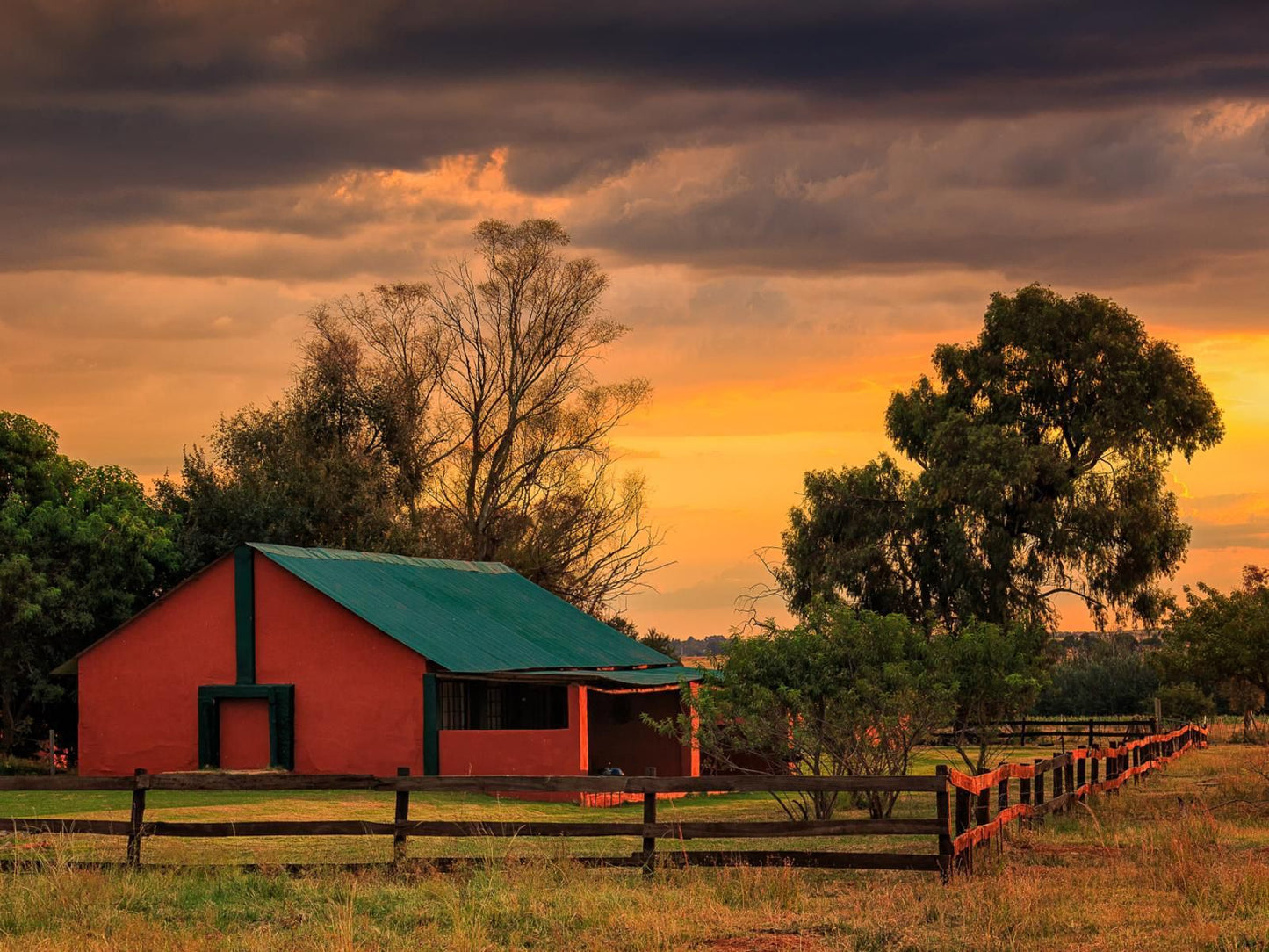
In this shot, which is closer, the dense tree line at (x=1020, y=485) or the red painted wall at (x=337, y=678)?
the red painted wall at (x=337, y=678)

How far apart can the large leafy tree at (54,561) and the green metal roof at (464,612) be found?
742 cm

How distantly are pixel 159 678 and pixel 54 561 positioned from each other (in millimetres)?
8059

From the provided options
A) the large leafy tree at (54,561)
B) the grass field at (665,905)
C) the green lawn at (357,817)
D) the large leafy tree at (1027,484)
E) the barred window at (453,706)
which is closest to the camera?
the grass field at (665,905)

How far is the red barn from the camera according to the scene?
34.6 metres

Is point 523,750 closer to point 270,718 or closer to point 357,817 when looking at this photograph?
point 270,718

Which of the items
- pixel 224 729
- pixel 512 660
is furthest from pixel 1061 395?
pixel 224 729

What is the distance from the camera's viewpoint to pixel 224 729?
120ft

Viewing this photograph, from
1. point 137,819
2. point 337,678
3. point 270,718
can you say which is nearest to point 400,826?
point 137,819

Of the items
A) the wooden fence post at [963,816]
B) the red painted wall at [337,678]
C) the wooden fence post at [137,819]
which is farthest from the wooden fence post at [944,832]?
the red painted wall at [337,678]

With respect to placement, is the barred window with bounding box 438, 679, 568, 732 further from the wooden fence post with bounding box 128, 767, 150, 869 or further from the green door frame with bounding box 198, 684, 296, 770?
the wooden fence post with bounding box 128, 767, 150, 869

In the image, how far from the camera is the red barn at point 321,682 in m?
34.6

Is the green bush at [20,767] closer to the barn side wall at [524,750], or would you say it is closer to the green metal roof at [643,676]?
the barn side wall at [524,750]

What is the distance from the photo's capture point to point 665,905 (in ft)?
46.5

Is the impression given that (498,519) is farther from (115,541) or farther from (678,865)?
(678,865)
